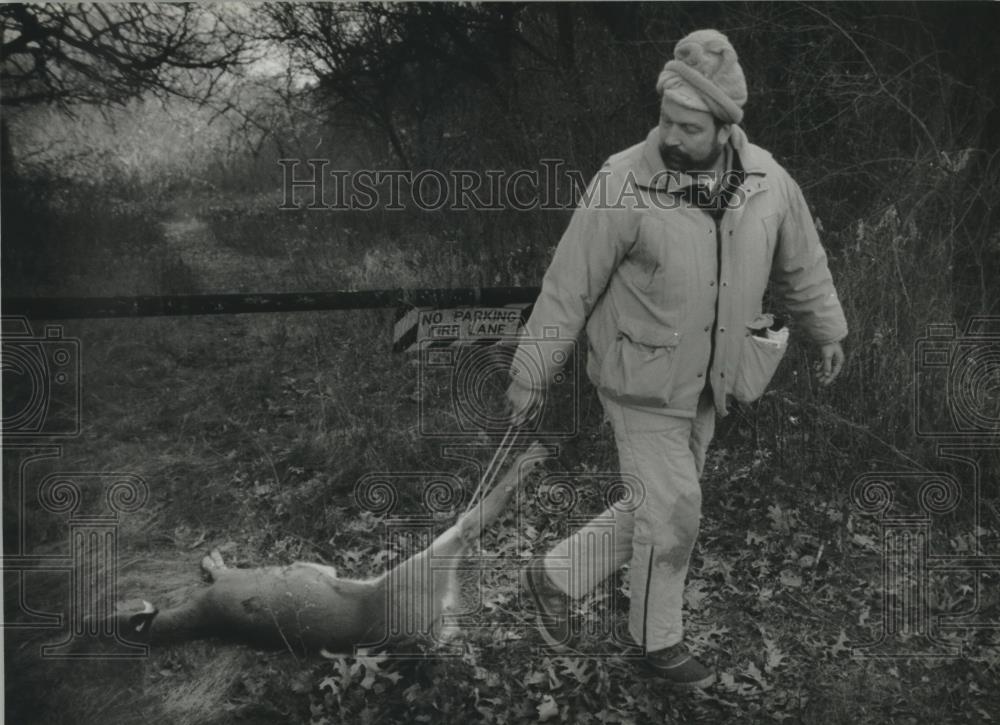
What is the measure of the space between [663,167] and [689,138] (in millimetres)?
124

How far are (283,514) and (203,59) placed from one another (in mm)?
1584

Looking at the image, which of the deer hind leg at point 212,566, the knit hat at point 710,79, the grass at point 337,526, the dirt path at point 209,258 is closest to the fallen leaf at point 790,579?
the grass at point 337,526

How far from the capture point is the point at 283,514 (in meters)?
3.39

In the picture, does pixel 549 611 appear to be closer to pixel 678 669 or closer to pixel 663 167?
pixel 678 669

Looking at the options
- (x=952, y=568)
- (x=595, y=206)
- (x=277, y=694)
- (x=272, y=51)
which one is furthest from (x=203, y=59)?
(x=952, y=568)

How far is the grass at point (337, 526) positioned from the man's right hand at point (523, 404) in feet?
0.72

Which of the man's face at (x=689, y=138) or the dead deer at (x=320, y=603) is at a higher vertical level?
the man's face at (x=689, y=138)

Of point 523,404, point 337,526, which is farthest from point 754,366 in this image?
point 337,526

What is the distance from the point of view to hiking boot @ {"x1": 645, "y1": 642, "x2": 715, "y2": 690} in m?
3.26

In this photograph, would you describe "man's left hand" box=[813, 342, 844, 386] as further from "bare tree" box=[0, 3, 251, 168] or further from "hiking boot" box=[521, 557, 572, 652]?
"bare tree" box=[0, 3, 251, 168]

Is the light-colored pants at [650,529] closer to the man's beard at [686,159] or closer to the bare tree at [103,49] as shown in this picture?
the man's beard at [686,159]

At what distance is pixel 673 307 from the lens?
120 inches

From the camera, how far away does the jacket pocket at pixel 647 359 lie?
10.0 ft

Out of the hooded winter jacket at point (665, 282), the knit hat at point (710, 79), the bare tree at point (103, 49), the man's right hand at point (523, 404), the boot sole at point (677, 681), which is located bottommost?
the boot sole at point (677, 681)
